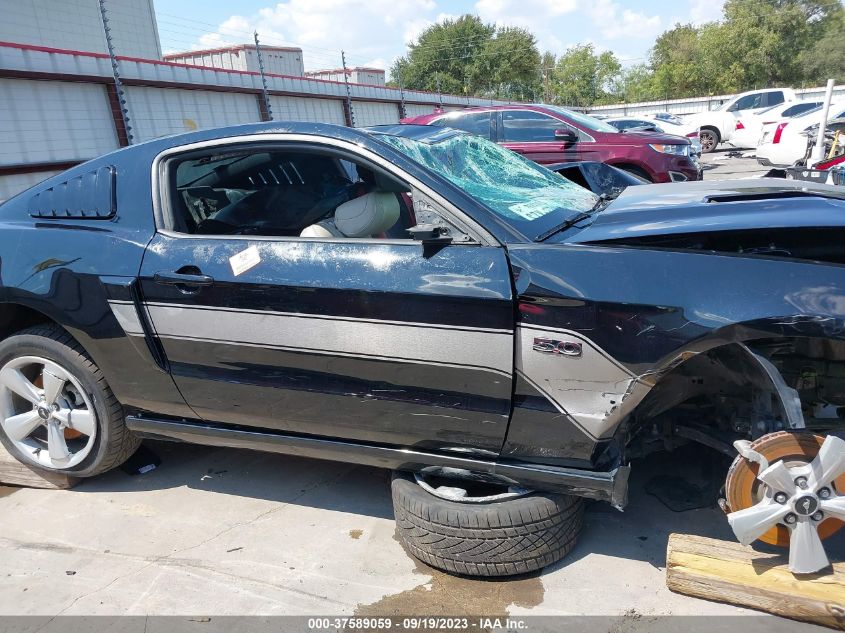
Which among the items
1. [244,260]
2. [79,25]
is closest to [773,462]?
[244,260]

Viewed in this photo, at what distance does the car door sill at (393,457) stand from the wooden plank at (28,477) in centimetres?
63

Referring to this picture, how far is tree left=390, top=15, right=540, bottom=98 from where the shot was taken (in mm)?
56156

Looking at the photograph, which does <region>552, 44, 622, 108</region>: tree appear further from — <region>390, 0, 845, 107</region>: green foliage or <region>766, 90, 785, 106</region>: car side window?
<region>766, 90, 785, 106</region>: car side window

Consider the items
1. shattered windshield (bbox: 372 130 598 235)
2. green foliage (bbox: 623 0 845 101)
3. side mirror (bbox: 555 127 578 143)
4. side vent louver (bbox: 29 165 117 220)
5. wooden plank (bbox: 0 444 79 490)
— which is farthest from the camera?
green foliage (bbox: 623 0 845 101)

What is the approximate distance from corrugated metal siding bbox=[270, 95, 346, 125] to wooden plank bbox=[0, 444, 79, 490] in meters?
12.0

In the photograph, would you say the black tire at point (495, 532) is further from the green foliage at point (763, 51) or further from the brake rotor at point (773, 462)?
the green foliage at point (763, 51)

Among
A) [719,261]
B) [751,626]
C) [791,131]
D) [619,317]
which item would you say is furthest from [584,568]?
[791,131]

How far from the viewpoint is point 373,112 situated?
66.5 ft

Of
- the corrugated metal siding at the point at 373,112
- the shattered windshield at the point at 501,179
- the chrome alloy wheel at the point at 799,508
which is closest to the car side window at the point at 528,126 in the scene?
the shattered windshield at the point at 501,179

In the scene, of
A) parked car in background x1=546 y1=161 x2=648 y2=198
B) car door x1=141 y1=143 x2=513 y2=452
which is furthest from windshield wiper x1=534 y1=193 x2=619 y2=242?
parked car in background x1=546 y1=161 x2=648 y2=198

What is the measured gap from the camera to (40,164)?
373 inches

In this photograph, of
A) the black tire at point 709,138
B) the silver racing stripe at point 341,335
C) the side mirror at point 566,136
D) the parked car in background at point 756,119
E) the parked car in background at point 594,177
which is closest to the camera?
the silver racing stripe at point 341,335

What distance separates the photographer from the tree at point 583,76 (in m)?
62.6

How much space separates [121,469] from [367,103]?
1799 cm
